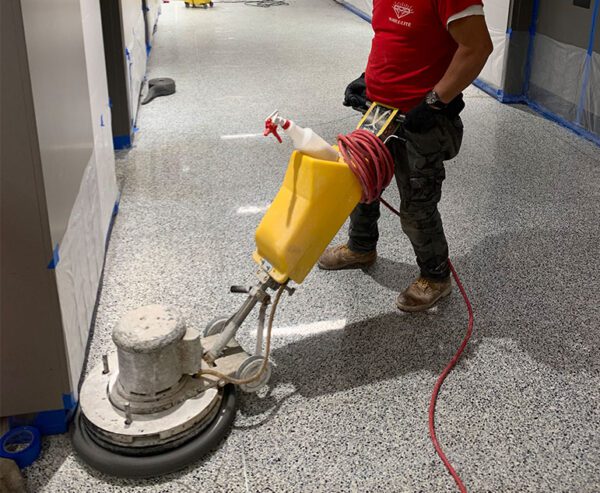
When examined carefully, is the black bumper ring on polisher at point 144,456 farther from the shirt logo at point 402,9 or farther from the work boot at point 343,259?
the shirt logo at point 402,9

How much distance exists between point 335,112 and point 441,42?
281 centimetres

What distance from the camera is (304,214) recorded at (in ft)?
5.66

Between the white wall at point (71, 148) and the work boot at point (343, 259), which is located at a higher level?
the white wall at point (71, 148)

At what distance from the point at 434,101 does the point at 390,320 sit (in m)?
0.78

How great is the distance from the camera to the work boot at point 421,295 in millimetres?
2334

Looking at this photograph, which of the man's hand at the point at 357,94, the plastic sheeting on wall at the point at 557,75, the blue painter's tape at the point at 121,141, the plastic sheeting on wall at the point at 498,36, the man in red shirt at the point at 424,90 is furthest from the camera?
the plastic sheeting on wall at the point at 498,36

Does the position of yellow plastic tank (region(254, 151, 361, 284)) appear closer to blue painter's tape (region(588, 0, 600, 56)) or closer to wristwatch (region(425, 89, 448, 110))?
wristwatch (region(425, 89, 448, 110))

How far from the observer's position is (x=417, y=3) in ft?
6.15

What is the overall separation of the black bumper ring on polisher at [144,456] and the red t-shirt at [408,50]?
1.08m

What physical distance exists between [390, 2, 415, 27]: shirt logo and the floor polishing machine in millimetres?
326

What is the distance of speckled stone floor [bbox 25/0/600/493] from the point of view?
169cm

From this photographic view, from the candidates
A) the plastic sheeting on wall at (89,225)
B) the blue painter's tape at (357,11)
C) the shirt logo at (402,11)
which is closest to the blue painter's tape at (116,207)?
the plastic sheeting on wall at (89,225)

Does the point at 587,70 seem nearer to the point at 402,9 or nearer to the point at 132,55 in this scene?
the point at 402,9

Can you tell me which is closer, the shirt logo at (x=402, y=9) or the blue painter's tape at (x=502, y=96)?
the shirt logo at (x=402, y=9)
